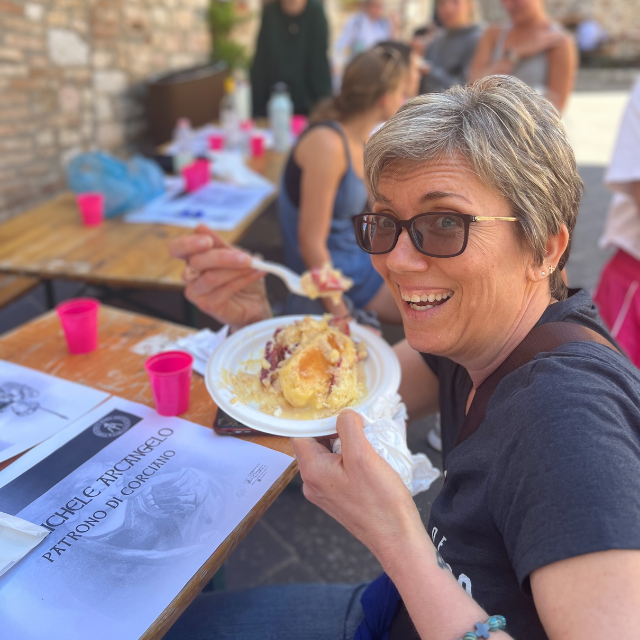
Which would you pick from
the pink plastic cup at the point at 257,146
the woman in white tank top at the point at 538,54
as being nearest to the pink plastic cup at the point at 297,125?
the pink plastic cup at the point at 257,146

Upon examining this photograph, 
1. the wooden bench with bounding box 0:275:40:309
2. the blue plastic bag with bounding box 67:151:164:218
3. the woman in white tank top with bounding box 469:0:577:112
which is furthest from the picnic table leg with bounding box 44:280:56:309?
the woman in white tank top with bounding box 469:0:577:112

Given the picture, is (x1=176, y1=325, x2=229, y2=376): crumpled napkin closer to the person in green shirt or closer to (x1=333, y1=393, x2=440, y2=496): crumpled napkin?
(x1=333, y1=393, x2=440, y2=496): crumpled napkin

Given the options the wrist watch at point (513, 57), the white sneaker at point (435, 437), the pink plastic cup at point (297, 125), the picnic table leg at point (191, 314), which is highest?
the wrist watch at point (513, 57)

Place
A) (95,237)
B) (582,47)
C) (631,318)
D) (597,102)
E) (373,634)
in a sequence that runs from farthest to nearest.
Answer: (582,47), (597,102), (95,237), (631,318), (373,634)

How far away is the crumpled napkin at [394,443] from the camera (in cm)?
126

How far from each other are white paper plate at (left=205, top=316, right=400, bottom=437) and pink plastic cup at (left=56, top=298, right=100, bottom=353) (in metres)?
0.47

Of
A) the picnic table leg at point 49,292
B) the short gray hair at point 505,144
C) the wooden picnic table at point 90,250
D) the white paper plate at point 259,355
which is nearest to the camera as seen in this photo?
the short gray hair at point 505,144

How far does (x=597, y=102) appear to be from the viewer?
13344mm

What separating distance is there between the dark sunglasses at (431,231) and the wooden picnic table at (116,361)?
613 millimetres

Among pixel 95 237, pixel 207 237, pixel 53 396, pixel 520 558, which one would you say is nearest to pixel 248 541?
pixel 53 396

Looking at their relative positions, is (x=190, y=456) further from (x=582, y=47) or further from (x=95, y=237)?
(x=582, y=47)

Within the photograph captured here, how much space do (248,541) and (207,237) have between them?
1644 millimetres

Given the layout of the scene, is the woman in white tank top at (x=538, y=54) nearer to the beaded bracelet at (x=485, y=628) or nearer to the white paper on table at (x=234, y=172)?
the white paper on table at (x=234, y=172)

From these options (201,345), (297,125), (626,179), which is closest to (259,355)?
(201,345)
